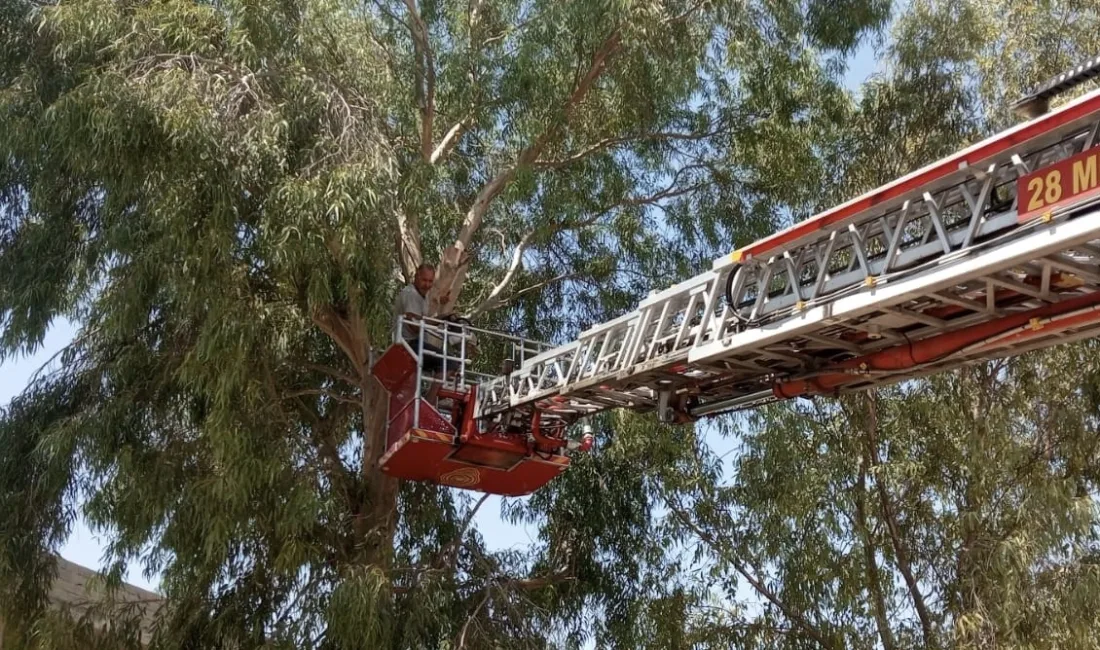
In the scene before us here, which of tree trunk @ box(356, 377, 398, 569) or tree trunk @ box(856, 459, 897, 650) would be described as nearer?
tree trunk @ box(356, 377, 398, 569)

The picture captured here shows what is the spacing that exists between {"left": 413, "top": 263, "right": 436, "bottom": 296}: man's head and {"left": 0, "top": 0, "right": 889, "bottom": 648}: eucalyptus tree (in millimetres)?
304

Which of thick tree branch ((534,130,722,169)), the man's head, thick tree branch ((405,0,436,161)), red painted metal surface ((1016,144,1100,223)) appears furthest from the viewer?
thick tree branch ((534,130,722,169))

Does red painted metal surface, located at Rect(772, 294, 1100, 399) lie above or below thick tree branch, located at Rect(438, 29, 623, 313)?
below

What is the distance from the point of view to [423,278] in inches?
446

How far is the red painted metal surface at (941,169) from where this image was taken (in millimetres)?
5422

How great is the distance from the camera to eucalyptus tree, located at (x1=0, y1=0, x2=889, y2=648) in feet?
33.2

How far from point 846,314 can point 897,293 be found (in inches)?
15.7

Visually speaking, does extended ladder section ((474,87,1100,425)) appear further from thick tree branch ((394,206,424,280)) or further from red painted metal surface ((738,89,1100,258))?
thick tree branch ((394,206,424,280))

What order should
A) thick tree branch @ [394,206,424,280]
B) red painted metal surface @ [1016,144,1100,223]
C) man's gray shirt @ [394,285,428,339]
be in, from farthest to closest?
1. thick tree branch @ [394,206,424,280]
2. man's gray shirt @ [394,285,428,339]
3. red painted metal surface @ [1016,144,1100,223]

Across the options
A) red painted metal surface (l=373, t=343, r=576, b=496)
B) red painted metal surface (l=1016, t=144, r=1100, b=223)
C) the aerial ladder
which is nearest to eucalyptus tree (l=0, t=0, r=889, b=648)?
red painted metal surface (l=373, t=343, r=576, b=496)

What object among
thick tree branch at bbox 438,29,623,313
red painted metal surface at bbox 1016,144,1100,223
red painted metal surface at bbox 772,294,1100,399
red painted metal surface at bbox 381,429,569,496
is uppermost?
thick tree branch at bbox 438,29,623,313

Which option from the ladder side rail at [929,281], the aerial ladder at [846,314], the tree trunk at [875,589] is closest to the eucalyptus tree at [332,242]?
the aerial ladder at [846,314]

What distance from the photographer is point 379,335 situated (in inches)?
447

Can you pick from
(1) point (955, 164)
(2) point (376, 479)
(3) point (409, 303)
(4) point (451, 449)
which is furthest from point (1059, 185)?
(2) point (376, 479)
